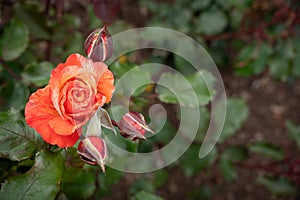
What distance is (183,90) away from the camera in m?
1.02

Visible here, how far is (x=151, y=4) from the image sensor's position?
1.72 m

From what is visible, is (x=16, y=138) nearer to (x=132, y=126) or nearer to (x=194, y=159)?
(x=132, y=126)

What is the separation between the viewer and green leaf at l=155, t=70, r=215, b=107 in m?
0.98

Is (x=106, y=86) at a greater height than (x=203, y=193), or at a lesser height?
greater

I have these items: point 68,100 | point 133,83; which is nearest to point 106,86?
point 68,100

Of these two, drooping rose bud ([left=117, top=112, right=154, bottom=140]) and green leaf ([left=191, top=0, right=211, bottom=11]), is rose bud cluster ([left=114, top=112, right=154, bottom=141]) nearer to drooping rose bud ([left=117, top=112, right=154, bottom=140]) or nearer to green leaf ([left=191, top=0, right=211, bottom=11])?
drooping rose bud ([left=117, top=112, right=154, bottom=140])

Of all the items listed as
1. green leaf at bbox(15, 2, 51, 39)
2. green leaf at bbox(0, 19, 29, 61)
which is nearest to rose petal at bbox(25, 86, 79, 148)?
green leaf at bbox(0, 19, 29, 61)

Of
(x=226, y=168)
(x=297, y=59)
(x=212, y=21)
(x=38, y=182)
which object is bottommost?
(x=226, y=168)

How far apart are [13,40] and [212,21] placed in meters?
0.78

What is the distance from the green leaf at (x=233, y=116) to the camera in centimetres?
141

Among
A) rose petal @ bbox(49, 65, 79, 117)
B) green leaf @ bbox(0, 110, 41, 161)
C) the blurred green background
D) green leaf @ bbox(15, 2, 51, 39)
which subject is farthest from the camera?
green leaf @ bbox(15, 2, 51, 39)

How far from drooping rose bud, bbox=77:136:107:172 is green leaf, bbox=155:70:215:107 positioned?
0.30 m

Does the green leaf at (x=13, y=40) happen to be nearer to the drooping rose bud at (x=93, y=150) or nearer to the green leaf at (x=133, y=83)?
the green leaf at (x=133, y=83)

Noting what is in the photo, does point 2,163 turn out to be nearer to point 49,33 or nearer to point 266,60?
point 49,33
